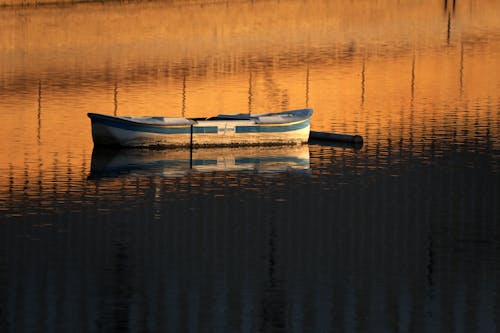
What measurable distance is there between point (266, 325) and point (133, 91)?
38.2m

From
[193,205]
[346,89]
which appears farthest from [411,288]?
[346,89]

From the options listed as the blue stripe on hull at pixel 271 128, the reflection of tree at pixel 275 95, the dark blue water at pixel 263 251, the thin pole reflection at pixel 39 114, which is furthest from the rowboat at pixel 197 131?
the reflection of tree at pixel 275 95

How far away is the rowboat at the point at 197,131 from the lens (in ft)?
164

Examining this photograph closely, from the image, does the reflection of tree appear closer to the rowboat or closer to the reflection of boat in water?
the rowboat

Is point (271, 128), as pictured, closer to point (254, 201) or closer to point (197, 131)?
point (197, 131)

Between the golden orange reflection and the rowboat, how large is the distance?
4.30ft

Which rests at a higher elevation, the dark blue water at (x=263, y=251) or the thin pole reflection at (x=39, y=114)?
the thin pole reflection at (x=39, y=114)

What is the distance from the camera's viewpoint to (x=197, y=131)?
1981 inches

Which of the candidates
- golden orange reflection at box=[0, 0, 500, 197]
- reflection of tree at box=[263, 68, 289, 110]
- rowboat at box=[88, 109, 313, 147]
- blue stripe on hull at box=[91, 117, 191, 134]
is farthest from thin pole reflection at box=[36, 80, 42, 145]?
reflection of tree at box=[263, 68, 289, 110]

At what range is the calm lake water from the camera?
3075 cm

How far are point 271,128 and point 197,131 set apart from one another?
2.60m

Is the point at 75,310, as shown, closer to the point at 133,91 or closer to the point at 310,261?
the point at 310,261

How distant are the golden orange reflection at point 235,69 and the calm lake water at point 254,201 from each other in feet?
0.67

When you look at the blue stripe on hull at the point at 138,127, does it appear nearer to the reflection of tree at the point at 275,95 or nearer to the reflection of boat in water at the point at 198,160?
the reflection of boat in water at the point at 198,160
